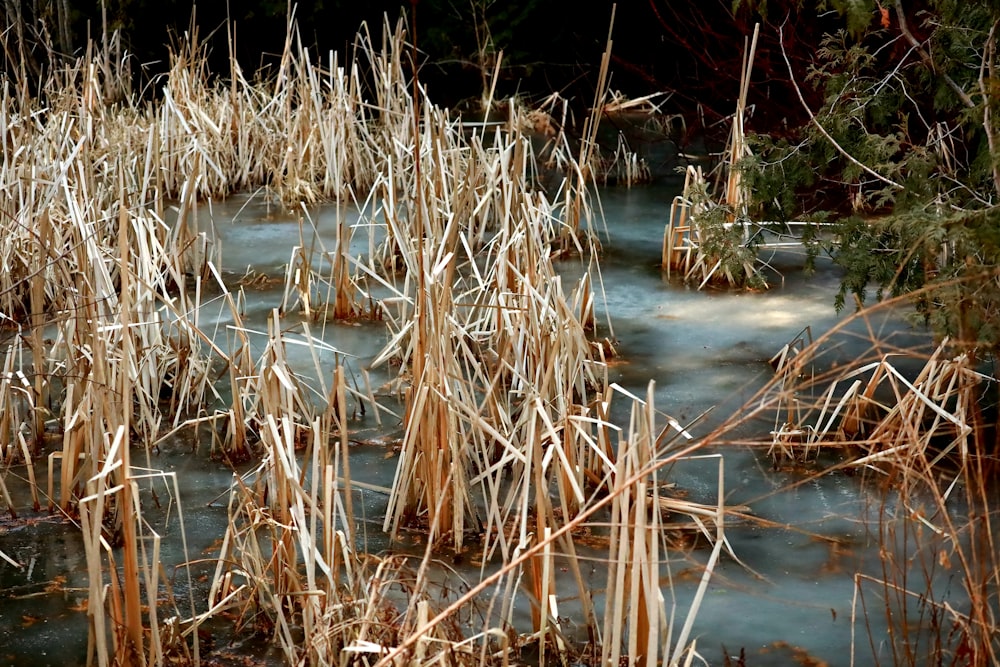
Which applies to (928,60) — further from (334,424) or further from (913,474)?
(334,424)

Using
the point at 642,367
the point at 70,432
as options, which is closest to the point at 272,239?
the point at 642,367

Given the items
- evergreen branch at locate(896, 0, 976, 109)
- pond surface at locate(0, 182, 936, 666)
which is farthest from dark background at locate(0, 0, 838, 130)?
evergreen branch at locate(896, 0, 976, 109)

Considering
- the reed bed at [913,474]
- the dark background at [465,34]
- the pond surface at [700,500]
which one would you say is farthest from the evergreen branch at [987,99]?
the dark background at [465,34]

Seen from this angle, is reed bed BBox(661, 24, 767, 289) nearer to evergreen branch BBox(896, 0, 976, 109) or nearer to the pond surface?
the pond surface

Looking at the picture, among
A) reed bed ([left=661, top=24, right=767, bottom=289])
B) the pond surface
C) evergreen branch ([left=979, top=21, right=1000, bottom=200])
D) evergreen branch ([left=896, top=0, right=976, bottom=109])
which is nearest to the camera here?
the pond surface

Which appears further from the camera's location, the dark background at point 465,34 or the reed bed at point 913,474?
the dark background at point 465,34

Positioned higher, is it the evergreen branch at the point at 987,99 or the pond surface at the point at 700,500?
the evergreen branch at the point at 987,99

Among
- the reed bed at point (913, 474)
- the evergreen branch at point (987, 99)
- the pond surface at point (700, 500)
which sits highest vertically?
the evergreen branch at point (987, 99)

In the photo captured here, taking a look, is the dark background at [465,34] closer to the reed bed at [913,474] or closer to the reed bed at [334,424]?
the reed bed at [334,424]

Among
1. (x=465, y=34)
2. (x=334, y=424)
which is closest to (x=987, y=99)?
(x=334, y=424)

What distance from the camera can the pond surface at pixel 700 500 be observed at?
8.87ft

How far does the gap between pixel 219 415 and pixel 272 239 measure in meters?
2.83

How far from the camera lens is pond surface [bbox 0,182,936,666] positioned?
270 centimetres

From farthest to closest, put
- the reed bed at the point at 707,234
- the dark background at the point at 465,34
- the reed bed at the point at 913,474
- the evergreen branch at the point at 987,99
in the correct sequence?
1. the dark background at the point at 465,34
2. the reed bed at the point at 707,234
3. the evergreen branch at the point at 987,99
4. the reed bed at the point at 913,474
